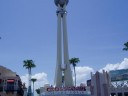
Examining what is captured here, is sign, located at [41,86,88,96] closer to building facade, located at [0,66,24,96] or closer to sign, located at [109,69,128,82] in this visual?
building facade, located at [0,66,24,96]

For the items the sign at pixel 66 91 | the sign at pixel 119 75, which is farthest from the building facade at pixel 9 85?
the sign at pixel 119 75

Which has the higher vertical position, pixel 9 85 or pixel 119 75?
pixel 119 75

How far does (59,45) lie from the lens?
108 m

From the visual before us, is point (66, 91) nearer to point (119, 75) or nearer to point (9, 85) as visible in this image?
point (9, 85)

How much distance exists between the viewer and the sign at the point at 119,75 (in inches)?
4651

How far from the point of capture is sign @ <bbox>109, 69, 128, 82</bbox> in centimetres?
11812

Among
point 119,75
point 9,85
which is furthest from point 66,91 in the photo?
point 119,75

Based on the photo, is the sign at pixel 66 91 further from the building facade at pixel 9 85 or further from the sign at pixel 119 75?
the sign at pixel 119 75

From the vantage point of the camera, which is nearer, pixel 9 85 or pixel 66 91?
pixel 66 91

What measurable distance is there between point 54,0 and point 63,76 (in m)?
35.2

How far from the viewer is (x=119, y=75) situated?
119625 millimetres

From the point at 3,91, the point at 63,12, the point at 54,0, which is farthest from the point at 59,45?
the point at 3,91

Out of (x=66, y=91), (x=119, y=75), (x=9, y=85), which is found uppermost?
(x=119, y=75)

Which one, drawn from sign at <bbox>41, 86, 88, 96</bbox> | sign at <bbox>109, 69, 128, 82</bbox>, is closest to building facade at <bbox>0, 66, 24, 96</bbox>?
sign at <bbox>41, 86, 88, 96</bbox>
